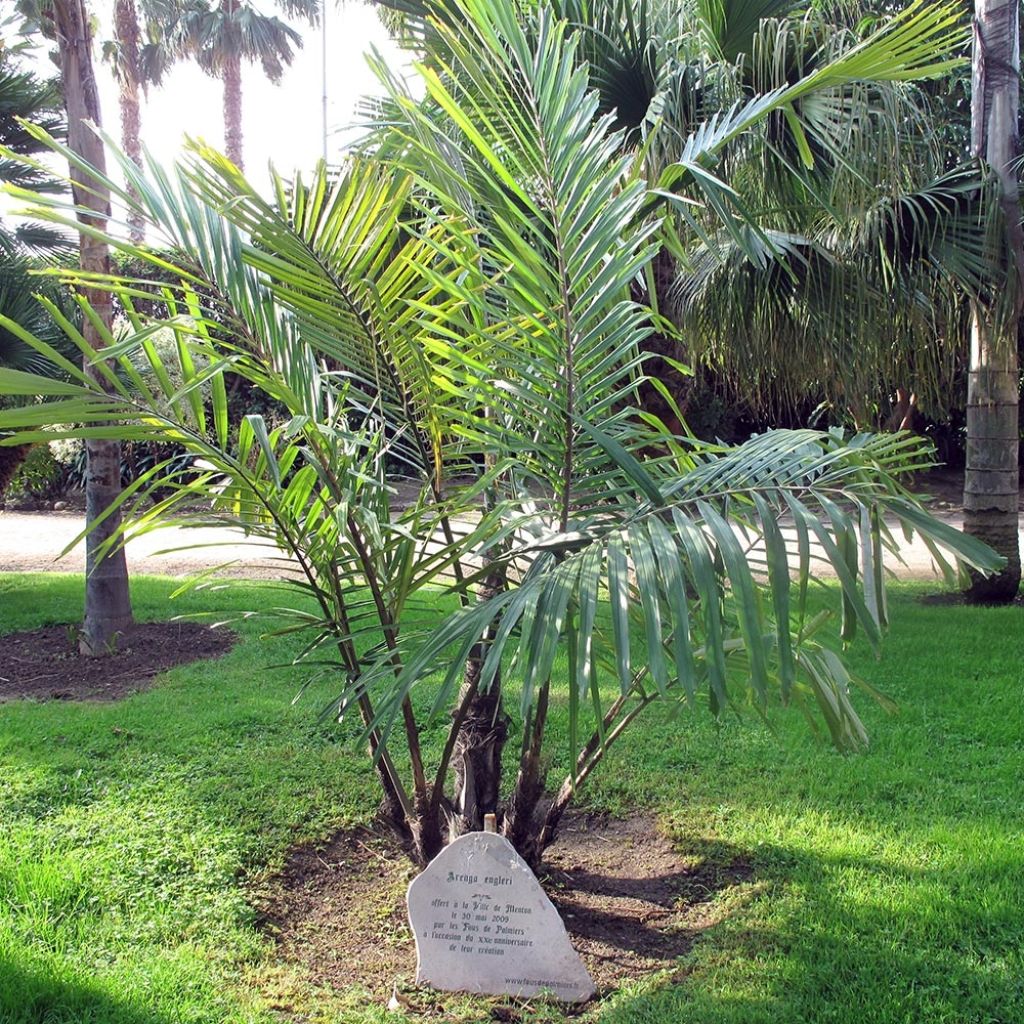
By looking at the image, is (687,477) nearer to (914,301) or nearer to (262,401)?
(914,301)

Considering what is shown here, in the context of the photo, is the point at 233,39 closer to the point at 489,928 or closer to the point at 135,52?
the point at 135,52

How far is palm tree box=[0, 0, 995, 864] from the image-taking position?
1.91 m

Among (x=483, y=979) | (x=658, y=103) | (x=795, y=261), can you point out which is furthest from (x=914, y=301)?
(x=483, y=979)

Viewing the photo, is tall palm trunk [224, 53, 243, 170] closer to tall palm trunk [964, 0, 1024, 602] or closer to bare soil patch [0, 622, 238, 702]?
bare soil patch [0, 622, 238, 702]

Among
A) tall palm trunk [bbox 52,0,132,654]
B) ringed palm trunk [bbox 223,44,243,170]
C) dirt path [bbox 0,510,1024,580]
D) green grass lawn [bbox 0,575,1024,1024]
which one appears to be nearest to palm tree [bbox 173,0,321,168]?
ringed palm trunk [bbox 223,44,243,170]

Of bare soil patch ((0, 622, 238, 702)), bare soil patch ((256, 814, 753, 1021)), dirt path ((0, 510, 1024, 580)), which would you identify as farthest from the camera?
dirt path ((0, 510, 1024, 580))

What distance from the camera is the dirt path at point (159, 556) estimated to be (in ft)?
29.1

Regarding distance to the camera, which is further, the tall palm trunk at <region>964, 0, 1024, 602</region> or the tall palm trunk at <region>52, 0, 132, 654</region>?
the tall palm trunk at <region>964, 0, 1024, 602</region>

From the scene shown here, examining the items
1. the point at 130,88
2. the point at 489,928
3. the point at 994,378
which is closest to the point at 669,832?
the point at 489,928

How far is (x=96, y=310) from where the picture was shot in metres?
5.35

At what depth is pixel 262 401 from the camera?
14.3 meters

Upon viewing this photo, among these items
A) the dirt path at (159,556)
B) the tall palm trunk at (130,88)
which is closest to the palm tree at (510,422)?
the tall palm trunk at (130,88)

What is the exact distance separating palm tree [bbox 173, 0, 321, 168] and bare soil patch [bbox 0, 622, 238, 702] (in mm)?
19107

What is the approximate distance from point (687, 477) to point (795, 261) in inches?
166
